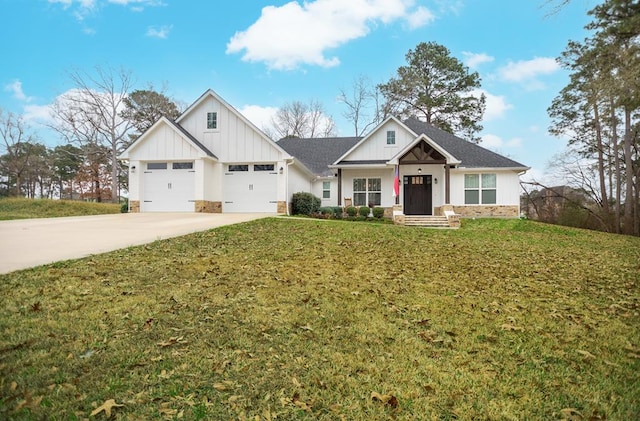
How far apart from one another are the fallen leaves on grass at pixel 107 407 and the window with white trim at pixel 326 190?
18.6 meters

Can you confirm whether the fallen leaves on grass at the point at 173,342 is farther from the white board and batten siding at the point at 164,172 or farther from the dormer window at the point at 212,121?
the dormer window at the point at 212,121

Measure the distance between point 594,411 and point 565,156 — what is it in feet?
90.8

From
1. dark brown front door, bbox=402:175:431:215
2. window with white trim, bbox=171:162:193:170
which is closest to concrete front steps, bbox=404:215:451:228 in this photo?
dark brown front door, bbox=402:175:431:215

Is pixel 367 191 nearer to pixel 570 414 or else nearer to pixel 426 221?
pixel 426 221

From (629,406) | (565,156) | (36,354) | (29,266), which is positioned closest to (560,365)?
(629,406)

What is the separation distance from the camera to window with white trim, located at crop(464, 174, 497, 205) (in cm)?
1811

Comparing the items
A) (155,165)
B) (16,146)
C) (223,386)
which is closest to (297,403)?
(223,386)

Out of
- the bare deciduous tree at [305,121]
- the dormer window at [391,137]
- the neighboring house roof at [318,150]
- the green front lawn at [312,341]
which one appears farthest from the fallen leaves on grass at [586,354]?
the bare deciduous tree at [305,121]

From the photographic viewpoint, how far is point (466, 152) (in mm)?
19375

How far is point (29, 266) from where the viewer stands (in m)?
5.49

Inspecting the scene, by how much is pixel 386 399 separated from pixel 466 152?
62.5 feet

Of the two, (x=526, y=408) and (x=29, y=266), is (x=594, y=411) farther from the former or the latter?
(x=29, y=266)

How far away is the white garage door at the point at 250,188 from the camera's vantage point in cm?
1744

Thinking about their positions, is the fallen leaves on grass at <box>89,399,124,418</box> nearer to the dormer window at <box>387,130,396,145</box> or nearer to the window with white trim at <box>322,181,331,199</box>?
the dormer window at <box>387,130,396,145</box>
